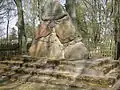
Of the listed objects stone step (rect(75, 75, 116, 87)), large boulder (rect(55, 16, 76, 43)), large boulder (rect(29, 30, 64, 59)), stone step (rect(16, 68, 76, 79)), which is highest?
large boulder (rect(55, 16, 76, 43))

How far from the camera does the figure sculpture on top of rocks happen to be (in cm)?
691

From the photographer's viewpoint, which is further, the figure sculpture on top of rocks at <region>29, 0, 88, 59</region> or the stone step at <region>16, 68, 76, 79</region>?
the figure sculpture on top of rocks at <region>29, 0, 88, 59</region>

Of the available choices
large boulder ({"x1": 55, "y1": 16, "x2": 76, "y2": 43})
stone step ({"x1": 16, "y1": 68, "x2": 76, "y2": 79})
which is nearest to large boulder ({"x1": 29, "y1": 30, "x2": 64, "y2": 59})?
large boulder ({"x1": 55, "y1": 16, "x2": 76, "y2": 43})

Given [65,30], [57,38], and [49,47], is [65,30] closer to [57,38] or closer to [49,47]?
[57,38]

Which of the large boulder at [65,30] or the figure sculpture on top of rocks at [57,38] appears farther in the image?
the large boulder at [65,30]

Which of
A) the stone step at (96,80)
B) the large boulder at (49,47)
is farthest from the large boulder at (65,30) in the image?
the stone step at (96,80)

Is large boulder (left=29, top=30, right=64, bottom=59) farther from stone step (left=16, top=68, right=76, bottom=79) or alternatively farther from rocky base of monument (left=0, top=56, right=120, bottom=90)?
stone step (left=16, top=68, right=76, bottom=79)

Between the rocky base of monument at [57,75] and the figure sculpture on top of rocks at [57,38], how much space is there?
430 mm

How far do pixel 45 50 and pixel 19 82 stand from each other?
178cm

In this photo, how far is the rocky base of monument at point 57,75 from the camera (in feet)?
17.1

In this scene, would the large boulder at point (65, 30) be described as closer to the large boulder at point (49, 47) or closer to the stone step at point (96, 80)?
the large boulder at point (49, 47)

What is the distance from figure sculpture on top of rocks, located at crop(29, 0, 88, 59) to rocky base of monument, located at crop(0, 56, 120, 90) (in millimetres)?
430

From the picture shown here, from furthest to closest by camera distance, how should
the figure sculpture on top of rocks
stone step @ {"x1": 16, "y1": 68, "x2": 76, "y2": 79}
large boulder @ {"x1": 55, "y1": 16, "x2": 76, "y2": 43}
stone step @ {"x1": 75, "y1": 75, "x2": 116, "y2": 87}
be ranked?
large boulder @ {"x1": 55, "y1": 16, "x2": 76, "y2": 43} < the figure sculpture on top of rocks < stone step @ {"x1": 16, "y1": 68, "x2": 76, "y2": 79} < stone step @ {"x1": 75, "y1": 75, "x2": 116, "y2": 87}

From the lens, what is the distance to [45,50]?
7.21m
